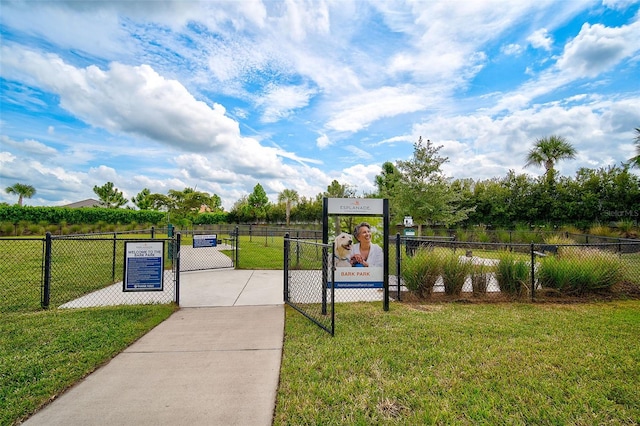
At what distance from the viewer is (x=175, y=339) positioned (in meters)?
4.53

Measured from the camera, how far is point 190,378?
3400mm

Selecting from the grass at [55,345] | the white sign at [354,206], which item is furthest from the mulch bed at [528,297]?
the grass at [55,345]

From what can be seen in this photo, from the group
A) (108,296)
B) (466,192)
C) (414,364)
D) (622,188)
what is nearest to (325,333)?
(414,364)

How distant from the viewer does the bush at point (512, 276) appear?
6.88 metres

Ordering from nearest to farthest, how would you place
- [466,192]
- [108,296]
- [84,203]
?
[108,296] → [466,192] → [84,203]

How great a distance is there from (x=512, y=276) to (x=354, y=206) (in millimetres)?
3893

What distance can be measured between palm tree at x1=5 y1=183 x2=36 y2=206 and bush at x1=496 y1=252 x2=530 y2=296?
8102cm

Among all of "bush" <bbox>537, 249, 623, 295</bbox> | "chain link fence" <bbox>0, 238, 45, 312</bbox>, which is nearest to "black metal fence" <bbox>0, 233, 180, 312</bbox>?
"chain link fence" <bbox>0, 238, 45, 312</bbox>

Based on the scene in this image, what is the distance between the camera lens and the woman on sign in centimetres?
595

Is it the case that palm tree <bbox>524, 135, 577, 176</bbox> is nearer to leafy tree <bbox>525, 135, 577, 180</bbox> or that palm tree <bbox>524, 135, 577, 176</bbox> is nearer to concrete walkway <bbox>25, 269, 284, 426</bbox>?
leafy tree <bbox>525, 135, 577, 180</bbox>

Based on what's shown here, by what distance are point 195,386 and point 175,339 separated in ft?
5.00

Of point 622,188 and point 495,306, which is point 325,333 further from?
point 622,188

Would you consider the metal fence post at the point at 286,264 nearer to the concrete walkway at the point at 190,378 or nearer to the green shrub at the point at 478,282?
the concrete walkway at the point at 190,378

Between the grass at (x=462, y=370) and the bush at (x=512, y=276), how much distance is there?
125 cm
